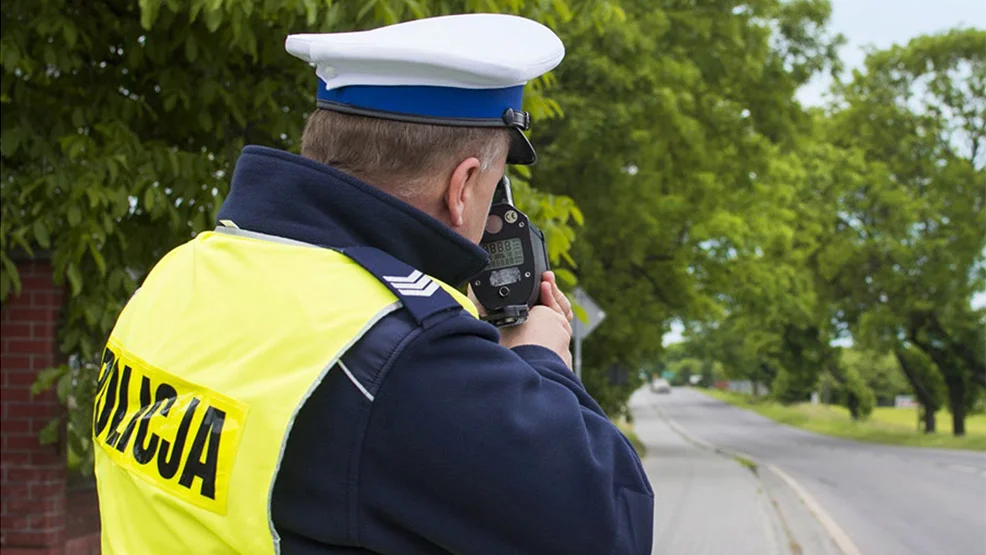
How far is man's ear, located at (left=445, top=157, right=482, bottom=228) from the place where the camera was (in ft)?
4.87

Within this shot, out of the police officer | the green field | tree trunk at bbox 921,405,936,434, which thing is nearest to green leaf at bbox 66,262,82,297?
the police officer

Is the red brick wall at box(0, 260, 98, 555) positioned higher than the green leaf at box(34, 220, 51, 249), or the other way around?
the green leaf at box(34, 220, 51, 249)

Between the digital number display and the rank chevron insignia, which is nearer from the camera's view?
the rank chevron insignia

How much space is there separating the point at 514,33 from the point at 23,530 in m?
4.83

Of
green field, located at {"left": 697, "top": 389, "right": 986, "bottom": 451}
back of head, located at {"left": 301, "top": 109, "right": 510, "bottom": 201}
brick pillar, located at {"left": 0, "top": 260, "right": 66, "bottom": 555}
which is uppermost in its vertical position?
back of head, located at {"left": 301, "top": 109, "right": 510, "bottom": 201}

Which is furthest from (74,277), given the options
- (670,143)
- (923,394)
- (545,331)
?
(923,394)

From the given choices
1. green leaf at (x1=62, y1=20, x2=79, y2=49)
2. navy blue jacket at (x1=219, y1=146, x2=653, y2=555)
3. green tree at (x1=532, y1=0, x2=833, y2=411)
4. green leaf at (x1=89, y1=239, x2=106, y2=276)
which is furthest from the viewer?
green tree at (x1=532, y1=0, x2=833, y2=411)

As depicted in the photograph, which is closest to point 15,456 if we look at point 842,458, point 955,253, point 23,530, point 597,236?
point 23,530

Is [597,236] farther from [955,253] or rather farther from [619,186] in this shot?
[955,253]

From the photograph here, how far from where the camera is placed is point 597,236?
59.1 ft

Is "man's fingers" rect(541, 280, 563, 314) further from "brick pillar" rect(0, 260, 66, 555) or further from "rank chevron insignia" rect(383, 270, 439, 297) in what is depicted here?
"brick pillar" rect(0, 260, 66, 555)

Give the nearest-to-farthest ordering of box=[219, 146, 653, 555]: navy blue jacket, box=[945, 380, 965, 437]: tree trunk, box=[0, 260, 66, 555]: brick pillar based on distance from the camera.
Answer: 1. box=[219, 146, 653, 555]: navy blue jacket
2. box=[0, 260, 66, 555]: brick pillar
3. box=[945, 380, 965, 437]: tree trunk

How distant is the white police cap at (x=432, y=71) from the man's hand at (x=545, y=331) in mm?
280

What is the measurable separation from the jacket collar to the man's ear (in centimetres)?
4
